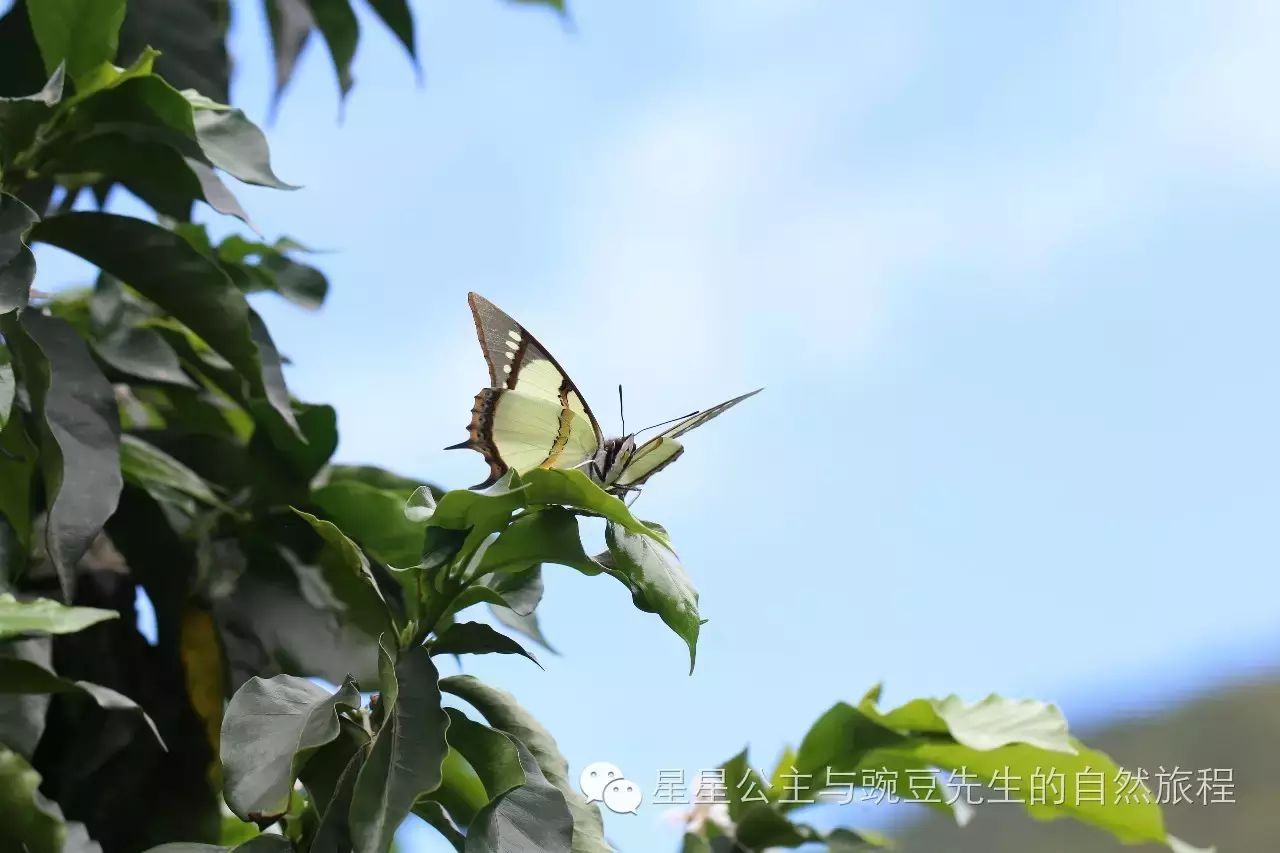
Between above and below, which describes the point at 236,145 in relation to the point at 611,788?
above

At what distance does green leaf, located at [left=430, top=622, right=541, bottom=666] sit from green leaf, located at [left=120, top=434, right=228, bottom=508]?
41cm

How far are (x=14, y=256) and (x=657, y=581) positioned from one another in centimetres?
41

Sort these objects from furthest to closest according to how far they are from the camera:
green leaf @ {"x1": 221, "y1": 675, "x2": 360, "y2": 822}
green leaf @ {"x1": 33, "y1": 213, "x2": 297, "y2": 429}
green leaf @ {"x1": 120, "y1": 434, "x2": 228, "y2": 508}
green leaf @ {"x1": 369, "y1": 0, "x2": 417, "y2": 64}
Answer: green leaf @ {"x1": 369, "y1": 0, "x2": 417, "y2": 64} → green leaf @ {"x1": 120, "y1": 434, "x2": 228, "y2": 508} → green leaf @ {"x1": 33, "y1": 213, "x2": 297, "y2": 429} → green leaf @ {"x1": 221, "y1": 675, "x2": 360, "y2": 822}

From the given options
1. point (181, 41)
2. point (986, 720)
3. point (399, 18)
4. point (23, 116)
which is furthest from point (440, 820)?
point (399, 18)

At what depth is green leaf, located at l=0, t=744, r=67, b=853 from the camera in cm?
75

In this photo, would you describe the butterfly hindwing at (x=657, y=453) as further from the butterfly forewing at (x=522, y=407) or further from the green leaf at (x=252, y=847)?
the green leaf at (x=252, y=847)

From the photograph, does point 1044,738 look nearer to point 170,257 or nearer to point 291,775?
point 291,775

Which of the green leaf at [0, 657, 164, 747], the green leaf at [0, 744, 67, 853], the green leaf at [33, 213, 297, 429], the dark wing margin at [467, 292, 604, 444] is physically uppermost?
the green leaf at [33, 213, 297, 429]

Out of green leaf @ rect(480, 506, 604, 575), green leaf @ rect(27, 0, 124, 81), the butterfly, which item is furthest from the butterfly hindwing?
green leaf @ rect(27, 0, 124, 81)

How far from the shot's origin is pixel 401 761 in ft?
1.98

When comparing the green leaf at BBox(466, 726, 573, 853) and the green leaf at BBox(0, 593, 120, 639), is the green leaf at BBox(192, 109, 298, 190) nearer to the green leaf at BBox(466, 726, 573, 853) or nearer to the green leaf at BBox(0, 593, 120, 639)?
the green leaf at BBox(0, 593, 120, 639)

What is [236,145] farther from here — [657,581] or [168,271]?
[657,581]

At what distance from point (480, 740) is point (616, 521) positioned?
6.5 inches

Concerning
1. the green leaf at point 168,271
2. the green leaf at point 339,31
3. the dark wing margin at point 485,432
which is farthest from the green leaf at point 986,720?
the green leaf at point 339,31
